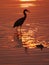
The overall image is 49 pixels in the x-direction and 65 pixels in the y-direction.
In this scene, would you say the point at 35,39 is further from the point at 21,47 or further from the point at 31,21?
the point at 31,21

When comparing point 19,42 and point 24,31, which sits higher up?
point 24,31

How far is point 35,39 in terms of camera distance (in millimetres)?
13461

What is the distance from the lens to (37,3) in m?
18.7

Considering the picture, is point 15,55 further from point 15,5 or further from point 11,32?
point 15,5

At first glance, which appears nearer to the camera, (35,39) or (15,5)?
(35,39)

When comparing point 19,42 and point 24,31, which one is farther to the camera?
point 24,31

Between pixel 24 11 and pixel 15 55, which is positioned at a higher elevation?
pixel 24 11

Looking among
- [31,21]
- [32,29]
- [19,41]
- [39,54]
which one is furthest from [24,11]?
[39,54]

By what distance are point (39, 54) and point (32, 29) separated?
2586 mm

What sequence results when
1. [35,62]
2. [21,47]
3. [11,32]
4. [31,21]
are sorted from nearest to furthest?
[35,62]
[21,47]
[11,32]
[31,21]

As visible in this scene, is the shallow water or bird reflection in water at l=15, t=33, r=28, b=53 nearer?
the shallow water

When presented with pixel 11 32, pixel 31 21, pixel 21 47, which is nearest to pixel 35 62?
pixel 21 47

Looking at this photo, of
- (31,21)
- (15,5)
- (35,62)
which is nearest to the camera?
(35,62)

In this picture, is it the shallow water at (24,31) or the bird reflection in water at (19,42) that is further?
the bird reflection in water at (19,42)
